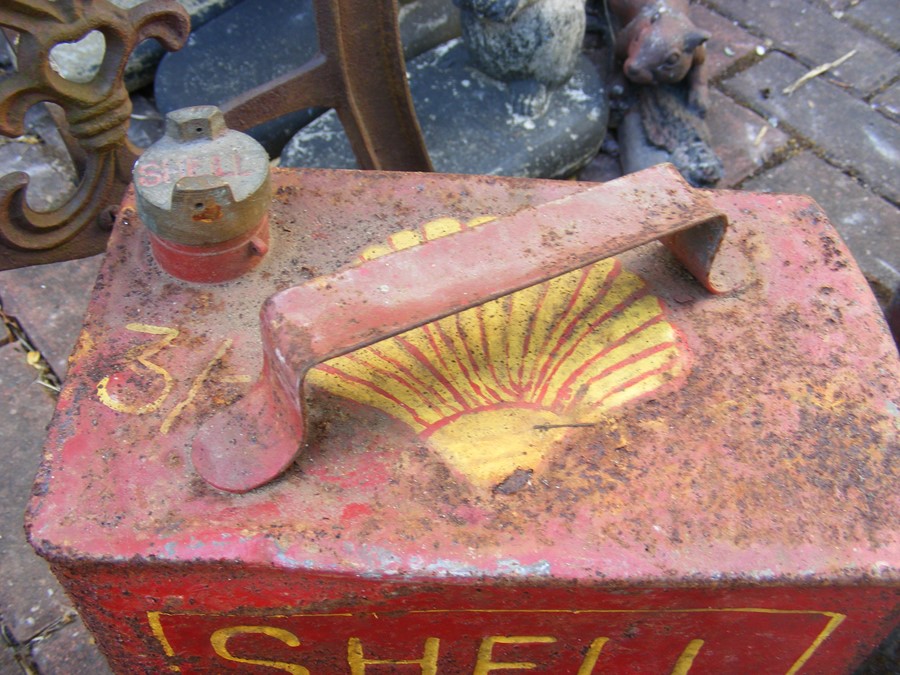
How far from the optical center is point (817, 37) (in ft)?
6.28

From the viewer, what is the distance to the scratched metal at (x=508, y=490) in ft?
2.30

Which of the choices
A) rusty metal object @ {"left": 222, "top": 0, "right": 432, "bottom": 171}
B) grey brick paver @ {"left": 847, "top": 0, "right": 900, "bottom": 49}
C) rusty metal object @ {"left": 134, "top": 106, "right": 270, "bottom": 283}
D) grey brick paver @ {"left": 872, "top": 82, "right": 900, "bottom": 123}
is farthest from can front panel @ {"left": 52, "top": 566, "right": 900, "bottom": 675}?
grey brick paver @ {"left": 847, "top": 0, "right": 900, "bottom": 49}

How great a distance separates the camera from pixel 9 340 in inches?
56.5

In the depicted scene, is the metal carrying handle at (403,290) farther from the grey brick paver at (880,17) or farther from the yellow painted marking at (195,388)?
the grey brick paver at (880,17)

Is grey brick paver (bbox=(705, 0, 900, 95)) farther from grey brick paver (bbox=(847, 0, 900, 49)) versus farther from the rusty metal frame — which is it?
the rusty metal frame

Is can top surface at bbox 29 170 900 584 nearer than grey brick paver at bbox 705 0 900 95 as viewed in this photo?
Yes

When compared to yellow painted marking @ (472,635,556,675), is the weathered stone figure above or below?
above

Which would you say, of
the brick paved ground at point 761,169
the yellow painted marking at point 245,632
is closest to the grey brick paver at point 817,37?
the brick paved ground at point 761,169

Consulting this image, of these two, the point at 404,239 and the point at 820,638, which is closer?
the point at 820,638

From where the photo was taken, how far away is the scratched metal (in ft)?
2.30

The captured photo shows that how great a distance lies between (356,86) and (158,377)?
0.66 metres

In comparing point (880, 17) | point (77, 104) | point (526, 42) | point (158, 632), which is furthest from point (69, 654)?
point (880, 17)

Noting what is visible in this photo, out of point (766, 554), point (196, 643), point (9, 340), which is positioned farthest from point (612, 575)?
point (9, 340)

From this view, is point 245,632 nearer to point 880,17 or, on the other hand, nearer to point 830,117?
point 830,117
